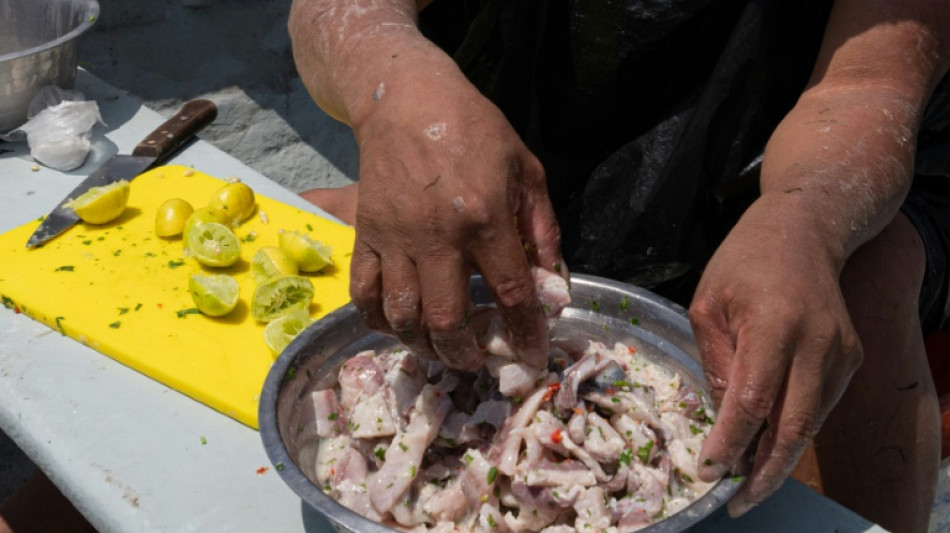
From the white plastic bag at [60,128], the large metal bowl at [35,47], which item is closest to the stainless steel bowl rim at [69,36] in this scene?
the large metal bowl at [35,47]

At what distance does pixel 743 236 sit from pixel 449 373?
53cm

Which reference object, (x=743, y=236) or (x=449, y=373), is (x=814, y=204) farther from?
(x=449, y=373)

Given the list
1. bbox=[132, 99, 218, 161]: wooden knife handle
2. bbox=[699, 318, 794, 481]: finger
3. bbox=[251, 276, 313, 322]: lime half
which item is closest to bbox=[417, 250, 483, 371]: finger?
bbox=[699, 318, 794, 481]: finger

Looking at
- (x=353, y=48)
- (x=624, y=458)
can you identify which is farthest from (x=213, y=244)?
(x=624, y=458)

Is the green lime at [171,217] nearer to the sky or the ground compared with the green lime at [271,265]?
nearer to the ground

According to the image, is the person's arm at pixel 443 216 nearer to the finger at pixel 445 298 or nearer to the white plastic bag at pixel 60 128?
the finger at pixel 445 298

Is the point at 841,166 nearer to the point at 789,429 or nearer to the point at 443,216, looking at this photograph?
the point at 789,429

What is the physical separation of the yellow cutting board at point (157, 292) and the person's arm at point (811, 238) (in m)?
0.87

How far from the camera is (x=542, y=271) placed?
151cm

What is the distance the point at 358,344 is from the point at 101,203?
86 cm

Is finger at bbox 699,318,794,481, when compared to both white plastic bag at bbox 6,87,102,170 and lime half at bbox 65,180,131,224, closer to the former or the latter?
lime half at bbox 65,180,131,224

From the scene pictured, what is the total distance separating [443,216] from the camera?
1.37 meters

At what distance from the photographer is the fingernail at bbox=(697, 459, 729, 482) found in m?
1.38

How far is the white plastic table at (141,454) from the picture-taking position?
155 cm
